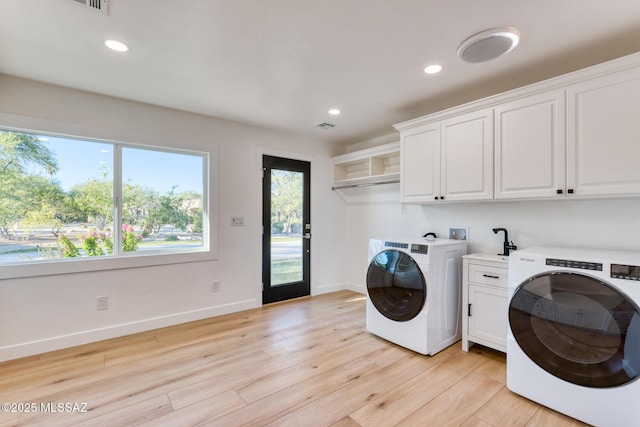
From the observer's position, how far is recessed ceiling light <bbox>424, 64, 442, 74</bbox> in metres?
2.17

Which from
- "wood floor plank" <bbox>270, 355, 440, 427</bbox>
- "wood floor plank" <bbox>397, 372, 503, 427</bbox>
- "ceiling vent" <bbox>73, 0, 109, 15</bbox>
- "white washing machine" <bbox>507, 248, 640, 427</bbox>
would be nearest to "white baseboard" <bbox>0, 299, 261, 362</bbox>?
"wood floor plank" <bbox>270, 355, 440, 427</bbox>

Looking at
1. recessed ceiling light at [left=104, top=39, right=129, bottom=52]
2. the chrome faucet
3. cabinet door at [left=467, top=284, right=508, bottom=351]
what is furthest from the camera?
the chrome faucet

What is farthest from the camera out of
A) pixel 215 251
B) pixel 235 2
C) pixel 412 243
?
pixel 215 251

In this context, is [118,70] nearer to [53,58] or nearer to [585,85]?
[53,58]

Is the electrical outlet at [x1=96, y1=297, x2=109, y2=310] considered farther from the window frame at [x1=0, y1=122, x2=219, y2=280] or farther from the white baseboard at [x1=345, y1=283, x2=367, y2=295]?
the white baseboard at [x1=345, y1=283, x2=367, y2=295]

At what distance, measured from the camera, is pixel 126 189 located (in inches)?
115

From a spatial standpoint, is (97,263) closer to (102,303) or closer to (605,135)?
(102,303)

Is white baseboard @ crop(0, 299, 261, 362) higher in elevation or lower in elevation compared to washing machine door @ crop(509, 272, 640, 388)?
lower

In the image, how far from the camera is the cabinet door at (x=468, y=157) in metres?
2.44

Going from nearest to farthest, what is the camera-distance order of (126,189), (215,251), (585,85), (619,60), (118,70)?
(619,60) < (585,85) < (118,70) < (126,189) < (215,251)

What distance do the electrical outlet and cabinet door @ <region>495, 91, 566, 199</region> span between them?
3.72 m

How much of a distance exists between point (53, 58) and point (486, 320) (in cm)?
394

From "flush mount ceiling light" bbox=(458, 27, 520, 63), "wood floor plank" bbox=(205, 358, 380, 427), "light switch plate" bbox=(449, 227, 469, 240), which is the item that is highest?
"flush mount ceiling light" bbox=(458, 27, 520, 63)

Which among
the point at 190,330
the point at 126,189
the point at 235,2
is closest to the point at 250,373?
the point at 190,330
